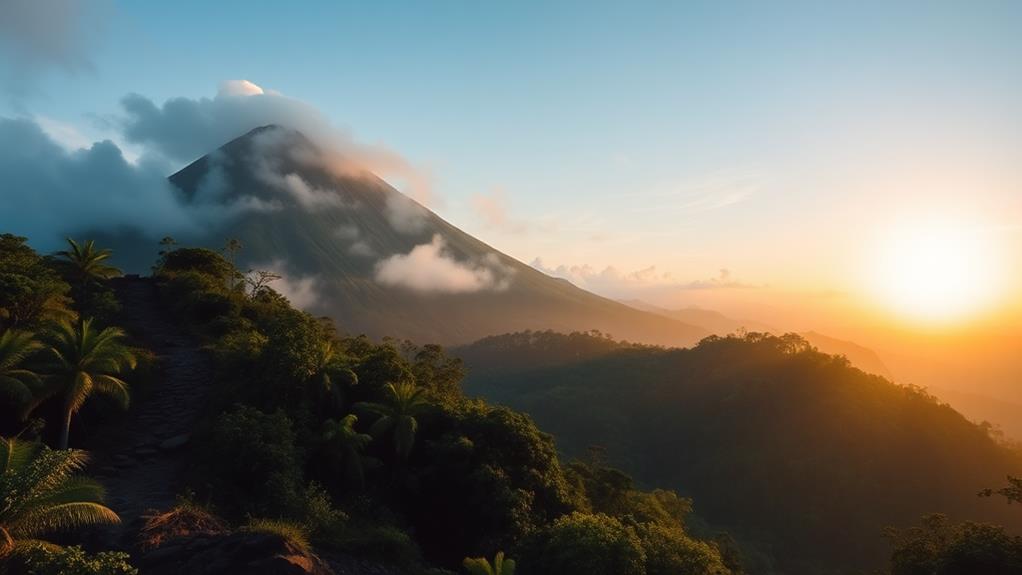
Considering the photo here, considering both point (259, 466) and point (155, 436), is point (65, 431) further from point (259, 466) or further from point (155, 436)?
point (259, 466)

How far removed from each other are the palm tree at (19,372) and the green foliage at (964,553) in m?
31.1

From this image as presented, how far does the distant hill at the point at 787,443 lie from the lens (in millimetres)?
68875

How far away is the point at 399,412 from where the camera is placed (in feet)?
67.3

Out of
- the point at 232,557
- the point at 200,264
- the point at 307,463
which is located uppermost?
the point at 200,264

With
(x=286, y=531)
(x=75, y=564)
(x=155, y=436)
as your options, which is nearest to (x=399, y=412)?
(x=155, y=436)

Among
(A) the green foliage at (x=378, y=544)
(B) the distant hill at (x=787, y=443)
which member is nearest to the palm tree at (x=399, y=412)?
(A) the green foliage at (x=378, y=544)

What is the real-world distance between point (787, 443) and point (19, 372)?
304 feet

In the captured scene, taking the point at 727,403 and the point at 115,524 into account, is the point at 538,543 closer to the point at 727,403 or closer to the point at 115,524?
the point at 115,524

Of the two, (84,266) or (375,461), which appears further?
(84,266)

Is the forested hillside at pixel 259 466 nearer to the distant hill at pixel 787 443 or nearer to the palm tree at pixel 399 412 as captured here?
the palm tree at pixel 399 412

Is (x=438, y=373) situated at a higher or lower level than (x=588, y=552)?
higher

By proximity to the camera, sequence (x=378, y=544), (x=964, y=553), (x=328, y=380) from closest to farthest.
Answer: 1. (x=378, y=544)
2. (x=328, y=380)
3. (x=964, y=553)

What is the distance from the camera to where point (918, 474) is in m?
74.6

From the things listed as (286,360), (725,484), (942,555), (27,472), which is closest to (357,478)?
(286,360)
